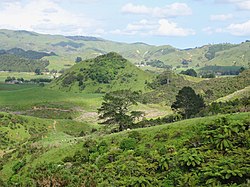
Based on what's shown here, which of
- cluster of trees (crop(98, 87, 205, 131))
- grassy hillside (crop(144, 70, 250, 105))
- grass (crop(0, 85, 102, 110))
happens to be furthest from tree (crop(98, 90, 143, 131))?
grassy hillside (crop(144, 70, 250, 105))

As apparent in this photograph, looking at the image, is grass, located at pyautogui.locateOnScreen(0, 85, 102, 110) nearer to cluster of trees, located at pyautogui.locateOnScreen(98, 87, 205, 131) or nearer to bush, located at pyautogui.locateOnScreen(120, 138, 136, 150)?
cluster of trees, located at pyautogui.locateOnScreen(98, 87, 205, 131)

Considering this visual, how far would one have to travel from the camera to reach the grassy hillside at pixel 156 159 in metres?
21.9

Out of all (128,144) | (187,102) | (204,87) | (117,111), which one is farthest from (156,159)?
(204,87)

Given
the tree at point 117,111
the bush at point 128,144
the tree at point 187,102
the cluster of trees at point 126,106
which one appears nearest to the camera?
the bush at point 128,144

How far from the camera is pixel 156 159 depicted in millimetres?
28516

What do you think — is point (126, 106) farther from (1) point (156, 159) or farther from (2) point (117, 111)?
(1) point (156, 159)

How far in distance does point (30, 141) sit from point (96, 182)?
32.6m

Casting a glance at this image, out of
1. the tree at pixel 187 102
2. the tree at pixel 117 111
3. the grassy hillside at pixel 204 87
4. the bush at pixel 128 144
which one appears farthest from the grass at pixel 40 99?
the bush at pixel 128 144

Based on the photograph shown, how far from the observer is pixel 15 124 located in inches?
3014

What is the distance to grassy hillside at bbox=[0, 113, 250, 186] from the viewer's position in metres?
21.9

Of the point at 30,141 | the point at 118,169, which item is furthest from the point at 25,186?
the point at 30,141

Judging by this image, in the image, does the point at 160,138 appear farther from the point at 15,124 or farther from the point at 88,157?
the point at 15,124

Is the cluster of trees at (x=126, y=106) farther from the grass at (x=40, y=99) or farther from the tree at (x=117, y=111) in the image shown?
the grass at (x=40, y=99)

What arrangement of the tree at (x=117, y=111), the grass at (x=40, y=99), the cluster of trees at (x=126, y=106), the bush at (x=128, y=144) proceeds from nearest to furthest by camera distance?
Result: the bush at (x=128, y=144) < the tree at (x=117, y=111) < the cluster of trees at (x=126, y=106) < the grass at (x=40, y=99)
